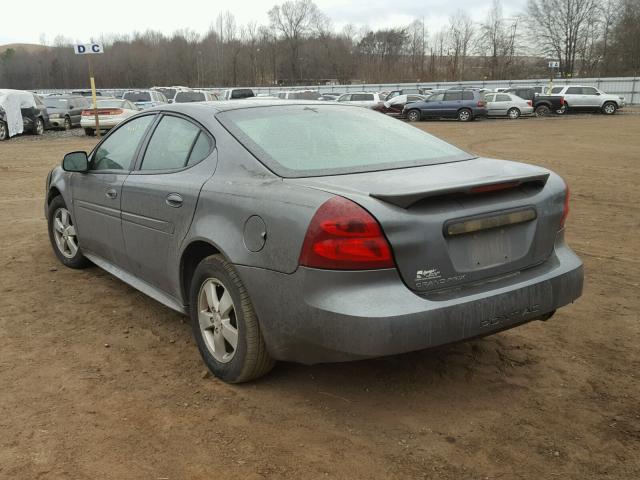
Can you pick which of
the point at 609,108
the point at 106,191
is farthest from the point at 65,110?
the point at 609,108

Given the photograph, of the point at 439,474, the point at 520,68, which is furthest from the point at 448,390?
the point at 520,68

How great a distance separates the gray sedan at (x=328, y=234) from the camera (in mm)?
2666

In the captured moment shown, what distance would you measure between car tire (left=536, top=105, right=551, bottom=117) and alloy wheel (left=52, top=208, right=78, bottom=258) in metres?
32.9

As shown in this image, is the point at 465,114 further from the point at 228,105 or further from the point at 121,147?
the point at 228,105

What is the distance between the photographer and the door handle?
350cm

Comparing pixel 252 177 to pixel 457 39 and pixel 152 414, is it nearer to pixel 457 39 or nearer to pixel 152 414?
pixel 152 414

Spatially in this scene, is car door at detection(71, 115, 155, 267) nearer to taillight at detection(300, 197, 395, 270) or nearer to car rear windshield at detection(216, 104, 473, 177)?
car rear windshield at detection(216, 104, 473, 177)

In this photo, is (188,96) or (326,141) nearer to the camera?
(326,141)

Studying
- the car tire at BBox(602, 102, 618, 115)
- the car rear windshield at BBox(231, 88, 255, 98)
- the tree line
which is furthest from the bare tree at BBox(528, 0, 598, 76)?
the car rear windshield at BBox(231, 88, 255, 98)

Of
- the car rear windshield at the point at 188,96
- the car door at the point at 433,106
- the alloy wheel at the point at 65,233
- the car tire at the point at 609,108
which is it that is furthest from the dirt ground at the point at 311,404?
the car tire at the point at 609,108

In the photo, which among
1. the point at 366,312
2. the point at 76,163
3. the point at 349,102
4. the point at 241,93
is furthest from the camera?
the point at 241,93

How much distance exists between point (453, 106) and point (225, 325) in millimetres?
29270

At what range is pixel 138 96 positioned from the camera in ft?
98.5

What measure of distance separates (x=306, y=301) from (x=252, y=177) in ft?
2.59
